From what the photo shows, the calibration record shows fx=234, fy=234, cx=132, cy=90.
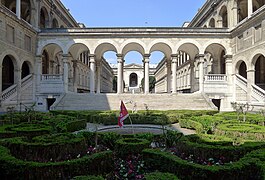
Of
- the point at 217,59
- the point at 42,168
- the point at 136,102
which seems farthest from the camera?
the point at 217,59

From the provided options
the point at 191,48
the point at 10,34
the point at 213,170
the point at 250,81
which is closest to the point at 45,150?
the point at 213,170

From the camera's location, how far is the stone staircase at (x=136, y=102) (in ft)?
→ 78.4

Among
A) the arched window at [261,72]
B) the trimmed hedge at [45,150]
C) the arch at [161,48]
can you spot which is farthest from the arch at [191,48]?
the trimmed hedge at [45,150]

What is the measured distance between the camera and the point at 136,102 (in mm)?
24828

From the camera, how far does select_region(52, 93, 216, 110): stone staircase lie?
23891 mm

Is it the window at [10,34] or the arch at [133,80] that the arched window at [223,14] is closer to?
the window at [10,34]

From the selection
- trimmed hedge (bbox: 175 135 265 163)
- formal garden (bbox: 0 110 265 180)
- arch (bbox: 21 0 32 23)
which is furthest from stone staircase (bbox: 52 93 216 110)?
trimmed hedge (bbox: 175 135 265 163)

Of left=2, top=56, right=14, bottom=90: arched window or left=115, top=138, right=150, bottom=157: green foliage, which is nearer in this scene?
left=115, top=138, right=150, bottom=157: green foliage

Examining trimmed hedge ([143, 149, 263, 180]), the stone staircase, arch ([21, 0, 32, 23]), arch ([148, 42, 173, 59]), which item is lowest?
trimmed hedge ([143, 149, 263, 180])

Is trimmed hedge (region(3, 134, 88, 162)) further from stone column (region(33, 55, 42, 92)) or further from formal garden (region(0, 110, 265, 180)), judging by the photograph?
stone column (region(33, 55, 42, 92))

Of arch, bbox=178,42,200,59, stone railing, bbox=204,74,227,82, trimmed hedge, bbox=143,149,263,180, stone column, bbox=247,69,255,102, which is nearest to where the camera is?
trimmed hedge, bbox=143,149,263,180

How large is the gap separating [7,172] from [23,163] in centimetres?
41

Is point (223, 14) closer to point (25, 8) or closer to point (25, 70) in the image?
point (25, 70)

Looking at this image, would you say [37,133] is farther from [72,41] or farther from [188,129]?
[72,41]
